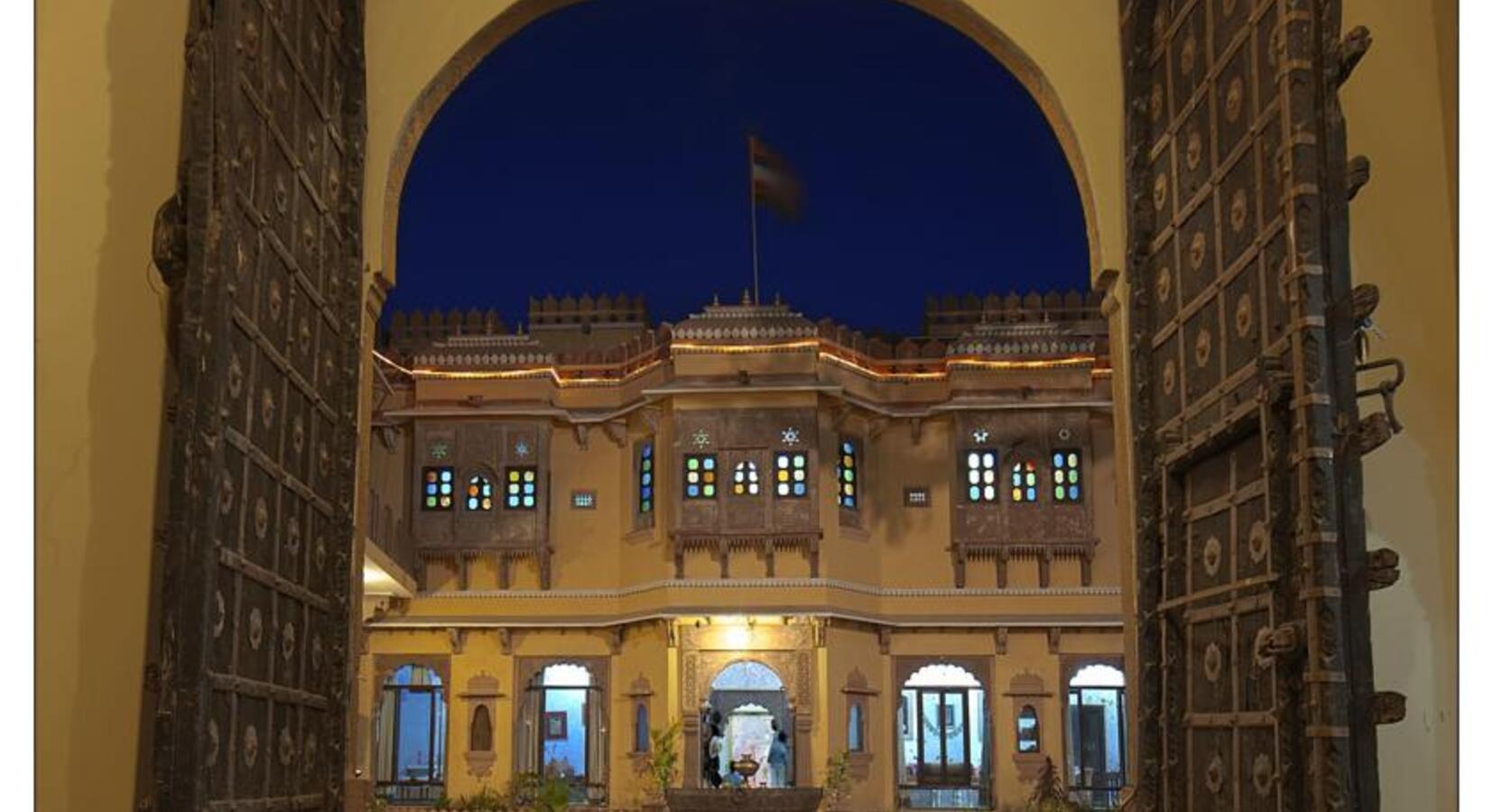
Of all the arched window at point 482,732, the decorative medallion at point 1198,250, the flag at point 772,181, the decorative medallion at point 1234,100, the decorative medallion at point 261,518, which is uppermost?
the flag at point 772,181

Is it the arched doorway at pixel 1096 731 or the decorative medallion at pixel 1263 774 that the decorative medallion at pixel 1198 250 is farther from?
the arched doorway at pixel 1096 731

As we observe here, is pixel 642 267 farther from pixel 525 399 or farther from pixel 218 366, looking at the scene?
pixel 218 366

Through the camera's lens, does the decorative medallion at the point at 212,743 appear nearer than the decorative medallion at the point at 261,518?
Yes

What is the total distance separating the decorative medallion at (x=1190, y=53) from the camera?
6305 mm

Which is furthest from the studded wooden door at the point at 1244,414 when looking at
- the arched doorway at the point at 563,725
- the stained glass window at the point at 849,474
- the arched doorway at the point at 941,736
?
the arched doorway at the point at 563,725

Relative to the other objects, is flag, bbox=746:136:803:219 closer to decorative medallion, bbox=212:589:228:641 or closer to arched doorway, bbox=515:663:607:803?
arched doorway, bbox=515:663:607:803

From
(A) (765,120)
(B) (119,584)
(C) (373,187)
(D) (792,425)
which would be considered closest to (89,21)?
(B) (119,584)

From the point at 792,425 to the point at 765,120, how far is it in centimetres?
608

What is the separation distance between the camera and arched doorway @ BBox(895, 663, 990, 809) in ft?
80.0

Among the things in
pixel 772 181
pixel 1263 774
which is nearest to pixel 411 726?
Result: pixel 772 181

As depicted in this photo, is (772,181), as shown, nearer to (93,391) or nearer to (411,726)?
(411,726)

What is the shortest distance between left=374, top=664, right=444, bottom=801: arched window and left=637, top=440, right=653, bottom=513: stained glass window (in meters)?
4.05

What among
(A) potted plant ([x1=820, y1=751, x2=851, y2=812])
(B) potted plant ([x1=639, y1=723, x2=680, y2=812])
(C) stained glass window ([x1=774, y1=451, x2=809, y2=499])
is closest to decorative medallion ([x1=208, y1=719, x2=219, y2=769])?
(B) potted plant ([x1=639, y1=723, x2=680, y2=812])

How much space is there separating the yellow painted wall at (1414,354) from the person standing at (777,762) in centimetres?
1844
